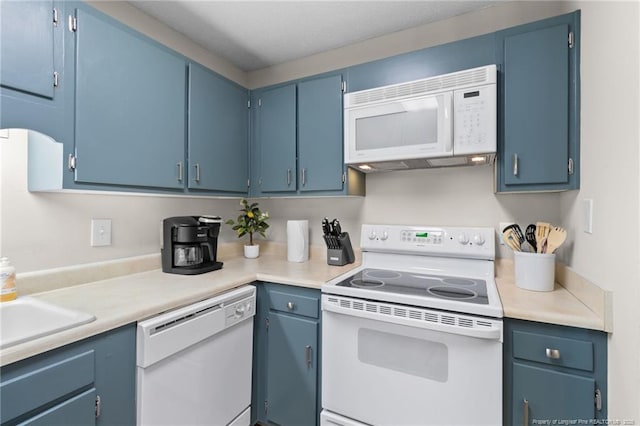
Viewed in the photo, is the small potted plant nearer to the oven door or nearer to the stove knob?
the oven door

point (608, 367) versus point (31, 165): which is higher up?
point (31, 165)

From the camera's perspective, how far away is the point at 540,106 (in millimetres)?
1391

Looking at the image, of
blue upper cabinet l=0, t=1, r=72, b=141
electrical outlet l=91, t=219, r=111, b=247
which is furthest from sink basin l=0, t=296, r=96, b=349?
blue upper cabinet l=0, t=1, r=72, b=141

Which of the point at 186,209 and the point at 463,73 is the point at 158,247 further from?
the point at 463,73

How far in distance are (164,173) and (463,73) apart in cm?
165

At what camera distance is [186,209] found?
2.09 m

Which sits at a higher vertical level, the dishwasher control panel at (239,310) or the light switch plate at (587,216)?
the light switch plate at (587,216)

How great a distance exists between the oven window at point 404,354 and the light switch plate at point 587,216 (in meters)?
0.75

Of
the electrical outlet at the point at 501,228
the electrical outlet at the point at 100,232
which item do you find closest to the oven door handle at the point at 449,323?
the electrical outlet at the point at 501,228

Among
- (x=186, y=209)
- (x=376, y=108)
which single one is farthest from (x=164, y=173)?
(x=376, y=108)

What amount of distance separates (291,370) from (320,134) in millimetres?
1432

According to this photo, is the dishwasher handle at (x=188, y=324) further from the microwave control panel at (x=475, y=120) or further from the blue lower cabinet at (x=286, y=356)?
the microwave control panel at (x=475, y=120)

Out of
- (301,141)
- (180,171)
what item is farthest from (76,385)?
(301,141)

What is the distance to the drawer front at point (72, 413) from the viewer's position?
0.86 meters
